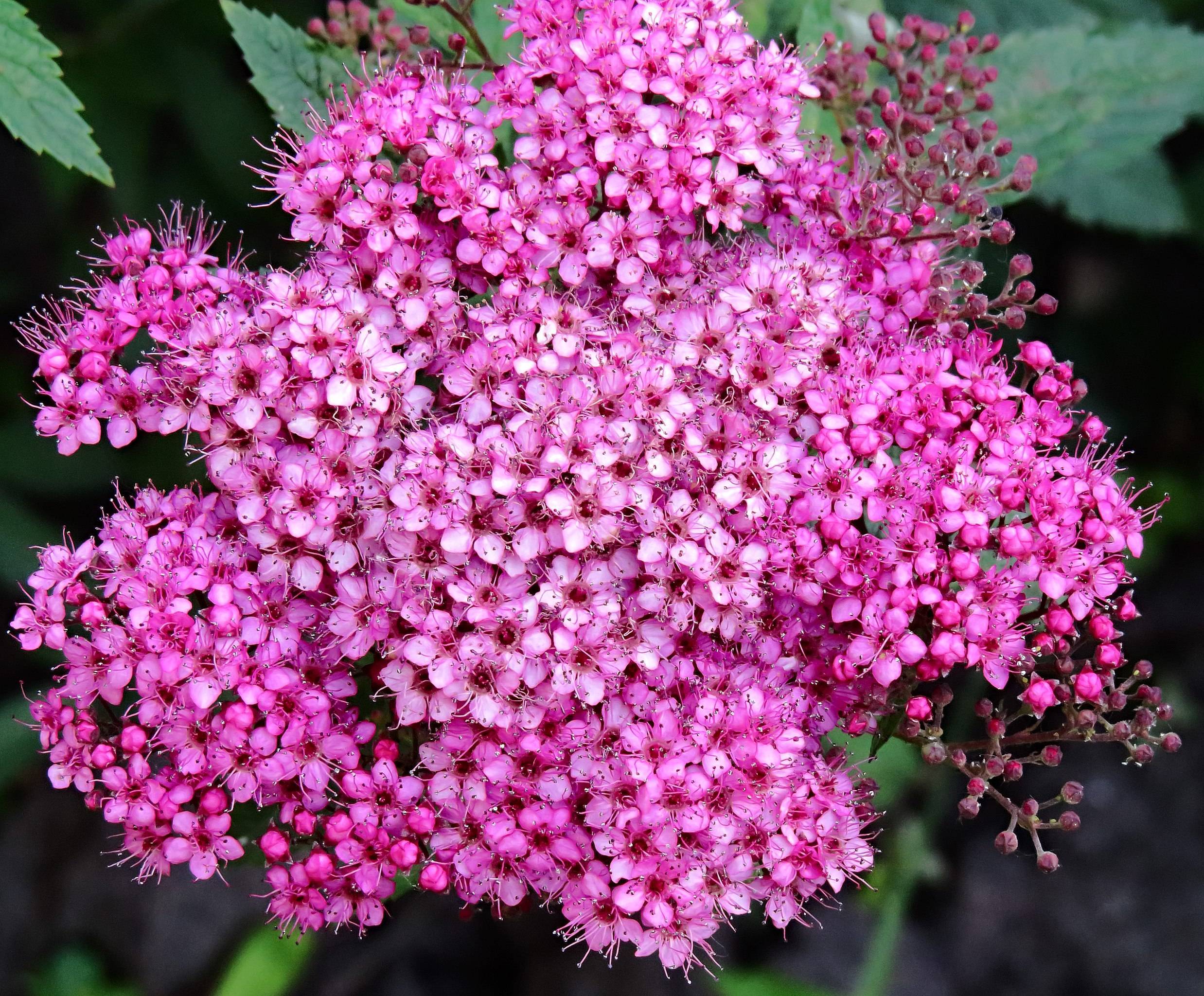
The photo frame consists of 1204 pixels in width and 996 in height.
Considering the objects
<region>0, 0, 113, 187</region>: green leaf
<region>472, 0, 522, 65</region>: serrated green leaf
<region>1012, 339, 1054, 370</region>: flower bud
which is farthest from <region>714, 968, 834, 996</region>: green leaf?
<region>0, 0, 113, 187</region>: green leaf

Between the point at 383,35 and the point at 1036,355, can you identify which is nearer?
the point at 1036,355

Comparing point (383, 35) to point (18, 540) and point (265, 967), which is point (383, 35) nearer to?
point (18, 540)

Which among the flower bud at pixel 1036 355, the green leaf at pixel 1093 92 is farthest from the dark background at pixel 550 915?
the flower bud at pixel 1036 355

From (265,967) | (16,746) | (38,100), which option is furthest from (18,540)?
(38,100)

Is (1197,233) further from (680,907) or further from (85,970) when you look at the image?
(85,970)

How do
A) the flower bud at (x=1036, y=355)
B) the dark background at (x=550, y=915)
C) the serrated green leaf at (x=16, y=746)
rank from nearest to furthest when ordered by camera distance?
the flower bud at (x=1036, y=355), the serrated green leaf at (x=16, y=746), the dark background at (x=550, y=915)

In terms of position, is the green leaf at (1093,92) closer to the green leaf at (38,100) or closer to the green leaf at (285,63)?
the green leaf at (285,63)

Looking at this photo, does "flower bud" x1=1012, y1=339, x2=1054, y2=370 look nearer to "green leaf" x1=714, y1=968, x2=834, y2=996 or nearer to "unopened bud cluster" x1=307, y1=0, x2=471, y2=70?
"unopened bud cluster" x1=307, y1=0, x2=471, y2=70
